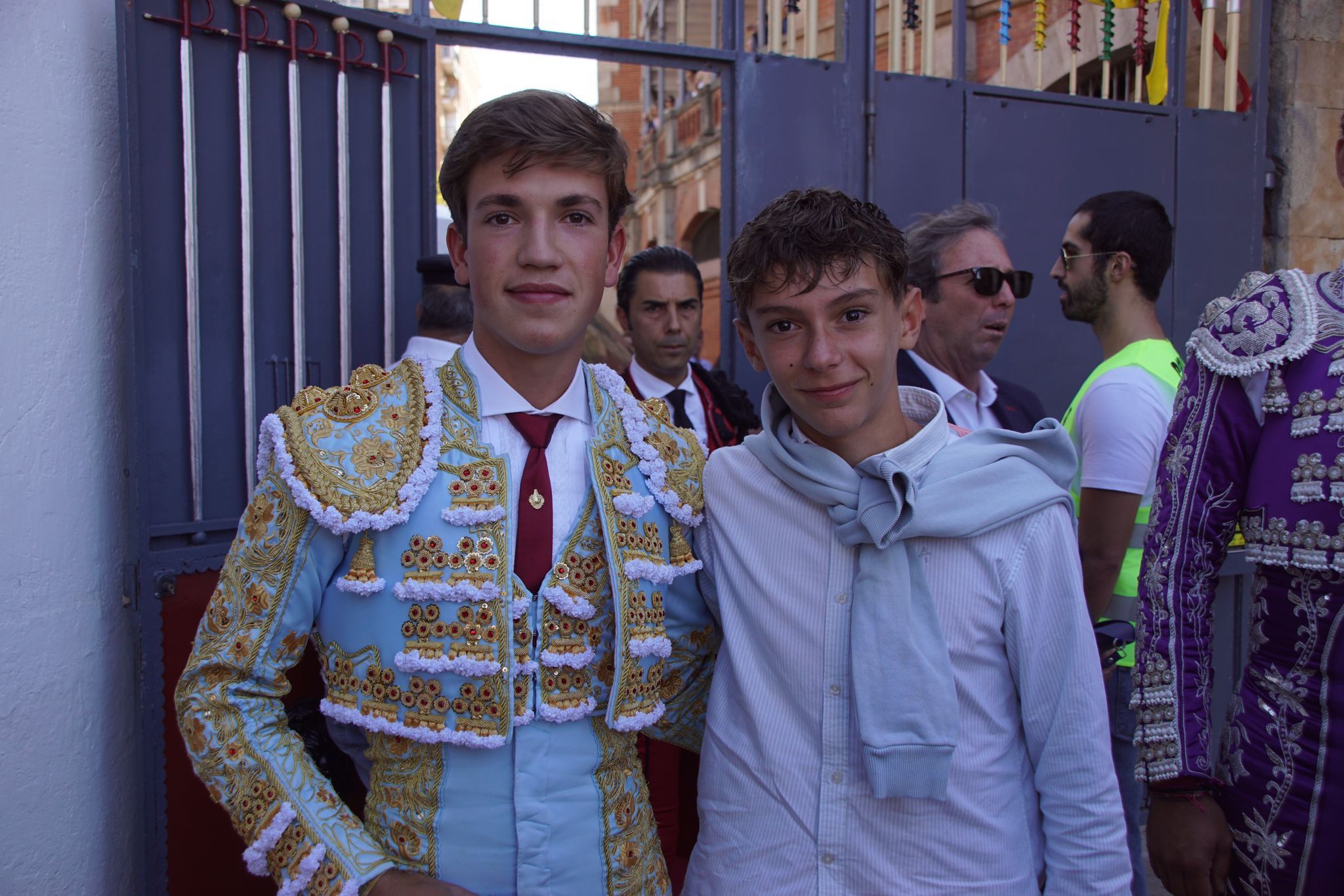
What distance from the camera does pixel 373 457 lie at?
1476mm

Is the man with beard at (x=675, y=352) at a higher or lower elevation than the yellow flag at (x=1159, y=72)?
lower

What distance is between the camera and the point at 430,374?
164cm

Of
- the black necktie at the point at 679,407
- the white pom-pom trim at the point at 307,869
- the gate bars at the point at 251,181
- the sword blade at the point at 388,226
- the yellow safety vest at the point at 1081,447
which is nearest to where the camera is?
the white pom-pom trim at the point at 307,869

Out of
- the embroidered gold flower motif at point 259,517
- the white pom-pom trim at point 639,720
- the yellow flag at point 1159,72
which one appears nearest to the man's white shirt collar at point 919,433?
the white pom-pom trim at point 639,720

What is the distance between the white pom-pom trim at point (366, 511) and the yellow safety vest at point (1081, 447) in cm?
170

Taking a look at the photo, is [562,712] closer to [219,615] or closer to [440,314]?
[219,615]

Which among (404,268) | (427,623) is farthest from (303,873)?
(404,268)

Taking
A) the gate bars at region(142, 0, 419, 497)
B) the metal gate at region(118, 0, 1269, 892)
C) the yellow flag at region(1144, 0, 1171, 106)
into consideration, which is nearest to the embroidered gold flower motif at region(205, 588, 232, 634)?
the metal gate at region(118, 0, 1269, 892)

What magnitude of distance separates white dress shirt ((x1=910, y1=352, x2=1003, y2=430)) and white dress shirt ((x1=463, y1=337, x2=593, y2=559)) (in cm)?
149

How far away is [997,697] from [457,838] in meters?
0.80

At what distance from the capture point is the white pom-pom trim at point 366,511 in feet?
4.56

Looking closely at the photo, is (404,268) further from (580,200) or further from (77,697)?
(580,200)

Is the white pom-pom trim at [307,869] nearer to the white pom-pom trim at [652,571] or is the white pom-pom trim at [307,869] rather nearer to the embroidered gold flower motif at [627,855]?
the embroidered gold flower motif at [627,855]

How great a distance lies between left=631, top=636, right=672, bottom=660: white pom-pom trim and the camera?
1.52m
